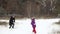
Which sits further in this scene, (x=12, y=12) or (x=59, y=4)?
(x=59, y=4)

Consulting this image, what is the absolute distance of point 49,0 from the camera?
67.8m

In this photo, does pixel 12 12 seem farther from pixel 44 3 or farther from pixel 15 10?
pixel 44 3

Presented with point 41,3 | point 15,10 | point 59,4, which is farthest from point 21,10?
point 59,4

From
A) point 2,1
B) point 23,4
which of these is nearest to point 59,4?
point 23,4

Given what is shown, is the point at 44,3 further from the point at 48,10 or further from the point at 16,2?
the point at 16,2

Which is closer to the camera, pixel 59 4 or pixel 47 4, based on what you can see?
pixel 47 4

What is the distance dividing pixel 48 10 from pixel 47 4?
1.86 meters

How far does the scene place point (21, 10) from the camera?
6769 centimetres

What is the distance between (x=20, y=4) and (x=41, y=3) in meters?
6.46

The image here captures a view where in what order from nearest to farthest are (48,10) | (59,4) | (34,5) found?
(34,5) < (48,10) < (59,4)

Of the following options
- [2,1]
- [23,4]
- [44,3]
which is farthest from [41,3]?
[2,1]

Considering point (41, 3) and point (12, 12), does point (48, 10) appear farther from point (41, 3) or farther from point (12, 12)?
point (12, 12)

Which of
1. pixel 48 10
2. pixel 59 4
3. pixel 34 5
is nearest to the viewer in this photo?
pixel 34 5

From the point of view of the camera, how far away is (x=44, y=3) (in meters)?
67.5
